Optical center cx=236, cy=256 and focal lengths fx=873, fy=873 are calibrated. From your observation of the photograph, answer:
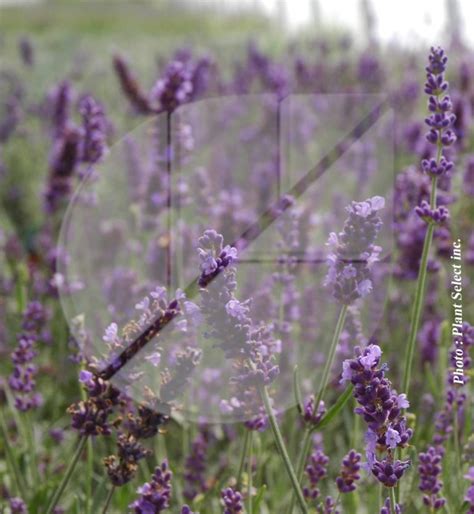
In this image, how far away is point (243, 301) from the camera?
2135 millimetres

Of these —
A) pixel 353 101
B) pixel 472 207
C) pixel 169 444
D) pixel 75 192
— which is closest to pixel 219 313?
pixel 169 444

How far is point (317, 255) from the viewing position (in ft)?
11.4

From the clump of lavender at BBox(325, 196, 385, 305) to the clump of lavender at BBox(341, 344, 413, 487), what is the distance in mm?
257

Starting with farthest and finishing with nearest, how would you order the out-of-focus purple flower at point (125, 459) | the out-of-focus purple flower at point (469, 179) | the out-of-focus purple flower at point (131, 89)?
the out-of-focus purple flower at point (131, 89) → the out-of-focus purple flower at point (469, 179) → the out-of-focus purple flower at point (125, 459)

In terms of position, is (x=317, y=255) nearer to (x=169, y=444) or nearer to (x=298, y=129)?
(x=169, y=444)

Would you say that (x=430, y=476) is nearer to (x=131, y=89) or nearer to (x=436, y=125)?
(x=436, y=125)

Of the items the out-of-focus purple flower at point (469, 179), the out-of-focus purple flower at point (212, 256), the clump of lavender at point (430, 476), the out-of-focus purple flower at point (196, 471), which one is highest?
the out-of-focus purple flower at point (212, 256)

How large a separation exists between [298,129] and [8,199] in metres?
1.88

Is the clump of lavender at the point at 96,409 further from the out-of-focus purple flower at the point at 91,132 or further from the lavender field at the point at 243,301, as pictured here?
the out-of-focus purple flower at the point at 91,132

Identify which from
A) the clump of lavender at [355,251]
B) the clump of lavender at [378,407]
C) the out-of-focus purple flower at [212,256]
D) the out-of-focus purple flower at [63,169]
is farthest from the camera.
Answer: the out-of-focus purple flower at [63,169]

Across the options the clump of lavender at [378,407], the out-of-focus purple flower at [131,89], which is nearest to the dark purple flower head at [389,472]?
the clump of lavender at [378,407]

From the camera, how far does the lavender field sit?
1676 millimetres

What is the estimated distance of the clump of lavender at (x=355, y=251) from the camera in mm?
1607

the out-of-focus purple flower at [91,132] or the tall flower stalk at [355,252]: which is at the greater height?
the out-of-focus purple flower at [91,132]
